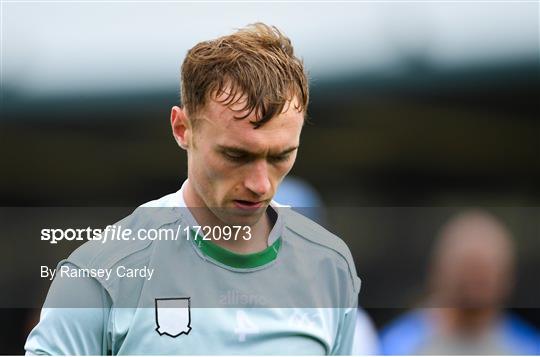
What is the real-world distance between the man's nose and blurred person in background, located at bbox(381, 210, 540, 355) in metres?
0.47

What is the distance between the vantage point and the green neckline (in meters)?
1.41

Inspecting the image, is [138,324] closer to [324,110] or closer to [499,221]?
[324,110]

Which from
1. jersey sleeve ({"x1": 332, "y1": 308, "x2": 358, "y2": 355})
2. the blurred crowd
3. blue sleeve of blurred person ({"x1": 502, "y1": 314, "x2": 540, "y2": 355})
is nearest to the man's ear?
the blurred crowd

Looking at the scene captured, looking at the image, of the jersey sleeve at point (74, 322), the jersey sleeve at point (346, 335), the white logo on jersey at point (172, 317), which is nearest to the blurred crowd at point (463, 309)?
the jersey sleeve at point (346, 335)

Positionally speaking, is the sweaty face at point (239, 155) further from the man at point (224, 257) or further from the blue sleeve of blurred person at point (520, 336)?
the blue sleeve of blurred person at point (520, 336)

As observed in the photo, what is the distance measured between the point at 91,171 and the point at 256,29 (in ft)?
1.54

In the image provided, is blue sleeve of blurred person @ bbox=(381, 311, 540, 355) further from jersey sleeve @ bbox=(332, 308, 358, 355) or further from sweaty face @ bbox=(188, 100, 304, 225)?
sweaty face @ bbox=(188, 100, 304, 225)

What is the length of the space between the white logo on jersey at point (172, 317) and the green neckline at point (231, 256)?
0.36 feet

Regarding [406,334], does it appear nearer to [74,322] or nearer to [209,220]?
[209,220]

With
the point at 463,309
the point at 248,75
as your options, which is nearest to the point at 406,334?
the point at 463,309

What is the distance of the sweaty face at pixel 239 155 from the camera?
4.42 feet

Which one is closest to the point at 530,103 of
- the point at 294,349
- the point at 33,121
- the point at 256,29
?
the point at 256,29

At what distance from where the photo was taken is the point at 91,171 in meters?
1.55

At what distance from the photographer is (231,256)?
1.42 meters
